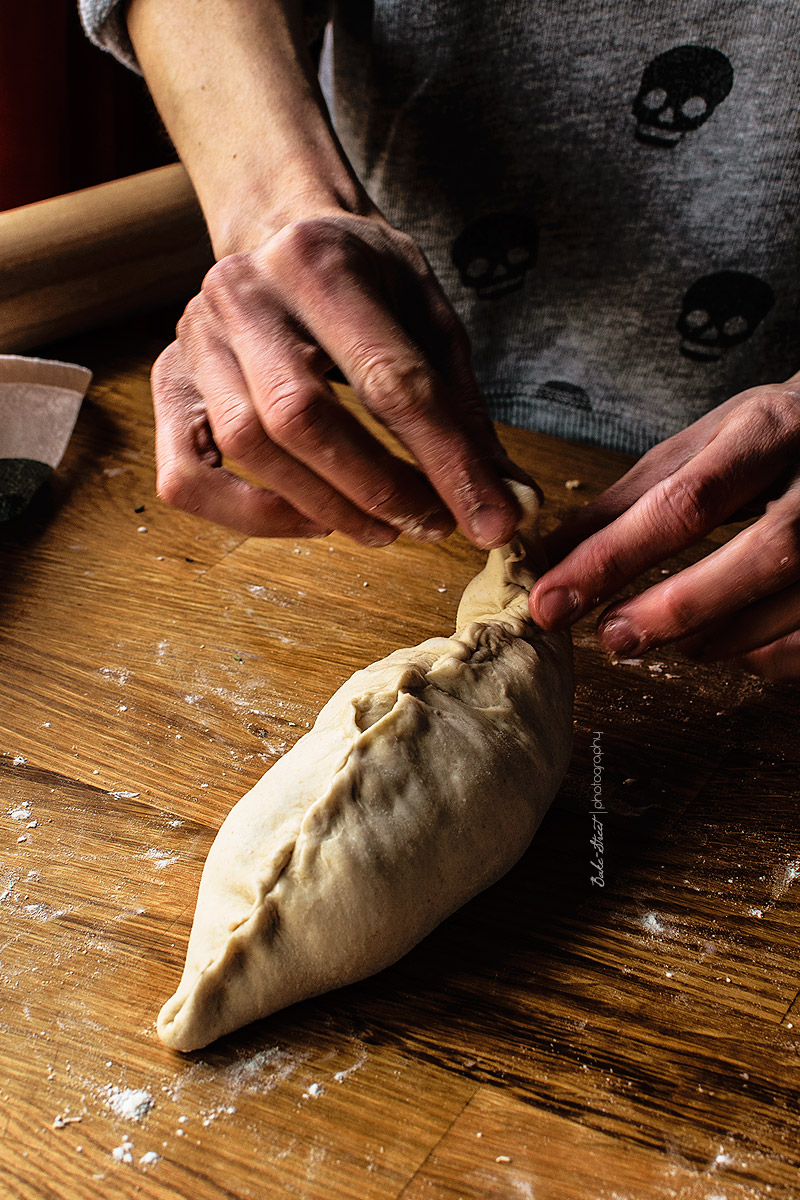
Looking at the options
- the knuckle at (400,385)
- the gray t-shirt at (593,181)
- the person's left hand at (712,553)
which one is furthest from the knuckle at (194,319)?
the gray t-shirt at (593,181)

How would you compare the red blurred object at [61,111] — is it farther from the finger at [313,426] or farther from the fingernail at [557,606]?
the fingernail at [557,606]

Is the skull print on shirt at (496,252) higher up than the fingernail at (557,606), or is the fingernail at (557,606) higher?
the skull print on shirt at (496,252)

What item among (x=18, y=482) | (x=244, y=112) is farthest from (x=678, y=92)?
(x=18, y=482)

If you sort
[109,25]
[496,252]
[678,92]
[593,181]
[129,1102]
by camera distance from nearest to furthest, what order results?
[129,1102] < [109,25] < [678,92] < [593,181] < [496,252]

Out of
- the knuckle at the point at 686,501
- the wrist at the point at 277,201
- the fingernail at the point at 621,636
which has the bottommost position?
the fingernail at the point at 621,636

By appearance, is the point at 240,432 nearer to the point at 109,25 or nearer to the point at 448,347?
the point at 448,347

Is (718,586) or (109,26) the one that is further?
(109,26)

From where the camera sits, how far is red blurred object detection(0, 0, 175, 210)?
2213 mm

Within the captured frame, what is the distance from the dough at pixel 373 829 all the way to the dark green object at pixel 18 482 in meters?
0.79

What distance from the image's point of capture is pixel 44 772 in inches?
50.4

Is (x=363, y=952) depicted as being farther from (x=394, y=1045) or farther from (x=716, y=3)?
(x=716, y=3)

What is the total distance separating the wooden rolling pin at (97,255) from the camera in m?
1.87

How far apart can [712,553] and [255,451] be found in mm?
511

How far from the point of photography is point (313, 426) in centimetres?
101
